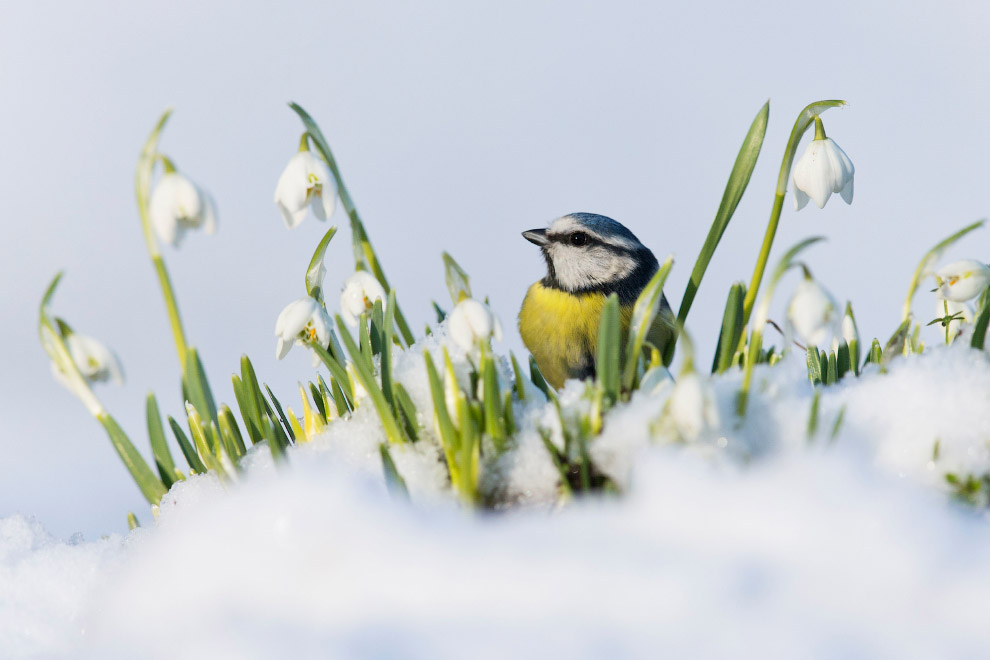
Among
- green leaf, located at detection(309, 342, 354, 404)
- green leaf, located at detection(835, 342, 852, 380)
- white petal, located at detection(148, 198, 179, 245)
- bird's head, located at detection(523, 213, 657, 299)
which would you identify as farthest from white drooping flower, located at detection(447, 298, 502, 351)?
bird's head, located at detection(523, 213, 657, 299)

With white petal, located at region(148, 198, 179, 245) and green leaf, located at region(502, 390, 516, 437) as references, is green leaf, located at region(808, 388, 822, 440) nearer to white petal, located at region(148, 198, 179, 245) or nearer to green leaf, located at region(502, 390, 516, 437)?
green leaf, located at region(502, 390, 516, 437)

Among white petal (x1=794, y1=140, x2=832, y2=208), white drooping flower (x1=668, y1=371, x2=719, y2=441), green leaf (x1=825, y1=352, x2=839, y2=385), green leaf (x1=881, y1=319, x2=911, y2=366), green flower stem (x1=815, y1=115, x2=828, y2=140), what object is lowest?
green leaf (x1=825, y1=352, x2=839, y2=385)

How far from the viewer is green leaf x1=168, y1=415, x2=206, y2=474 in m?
1.45

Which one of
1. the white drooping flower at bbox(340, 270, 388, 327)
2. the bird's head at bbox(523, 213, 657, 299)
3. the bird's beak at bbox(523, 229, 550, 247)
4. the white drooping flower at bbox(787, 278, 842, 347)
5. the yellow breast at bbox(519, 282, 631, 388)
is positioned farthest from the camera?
the bird's beak at bbox(523, 229, 550, 247)

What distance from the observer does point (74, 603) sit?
133 centimetres

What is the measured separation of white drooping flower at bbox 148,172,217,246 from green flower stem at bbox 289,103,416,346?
1.02 feet

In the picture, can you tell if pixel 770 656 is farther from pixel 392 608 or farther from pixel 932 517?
pixel 392 608

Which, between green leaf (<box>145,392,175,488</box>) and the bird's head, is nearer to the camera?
green leaf (<box>145,392,175,488</box>)

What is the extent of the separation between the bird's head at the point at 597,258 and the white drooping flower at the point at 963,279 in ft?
3.14

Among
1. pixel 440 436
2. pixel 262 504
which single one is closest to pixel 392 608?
pixel 262 504

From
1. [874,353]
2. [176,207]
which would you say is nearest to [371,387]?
[176,207]

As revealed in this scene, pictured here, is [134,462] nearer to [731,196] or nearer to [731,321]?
[731,321]

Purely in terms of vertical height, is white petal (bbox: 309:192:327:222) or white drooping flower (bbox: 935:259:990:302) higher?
white petal (bbox: 309:192:327:222)

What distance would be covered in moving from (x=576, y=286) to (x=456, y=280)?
2.60 feet
